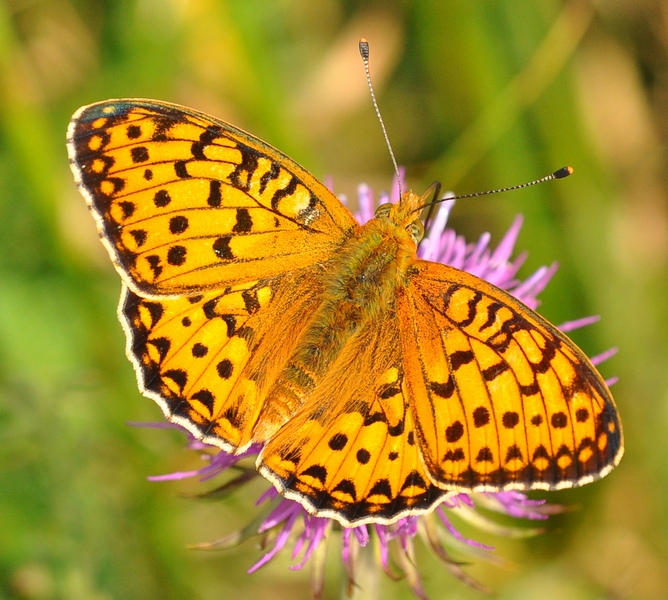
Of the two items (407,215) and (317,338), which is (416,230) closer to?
(407,215)

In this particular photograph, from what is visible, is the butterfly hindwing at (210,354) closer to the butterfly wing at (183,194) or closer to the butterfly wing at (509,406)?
the butterfly wing at (183,194)

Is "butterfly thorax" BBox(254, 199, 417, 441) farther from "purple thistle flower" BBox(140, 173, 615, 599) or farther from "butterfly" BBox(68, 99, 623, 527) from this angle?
"purple thistle flower" BBox(140, 173, 615, 599)

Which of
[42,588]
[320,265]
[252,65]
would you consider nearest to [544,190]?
[252,65]

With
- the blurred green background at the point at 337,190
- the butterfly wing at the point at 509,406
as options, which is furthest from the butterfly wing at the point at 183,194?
the blurred green background at the point at 337,190

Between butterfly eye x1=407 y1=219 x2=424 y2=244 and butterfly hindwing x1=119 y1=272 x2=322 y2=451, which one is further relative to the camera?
butterfly eye x1=407 y1=219 x2=424 y2=244

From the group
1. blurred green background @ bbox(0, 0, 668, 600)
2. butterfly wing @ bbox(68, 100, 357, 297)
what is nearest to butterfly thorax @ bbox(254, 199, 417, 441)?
butterfly wing @ bbox(68, 100, 357, 297)

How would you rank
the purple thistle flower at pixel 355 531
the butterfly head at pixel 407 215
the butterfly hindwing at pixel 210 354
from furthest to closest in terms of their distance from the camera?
the butterfly head at pixel 407 215 → the purple thistle flower at pixel 355 531 → the butterfly hindwing at pixel 210 354

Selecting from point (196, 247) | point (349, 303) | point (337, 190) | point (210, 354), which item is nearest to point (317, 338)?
point (349, 303)
